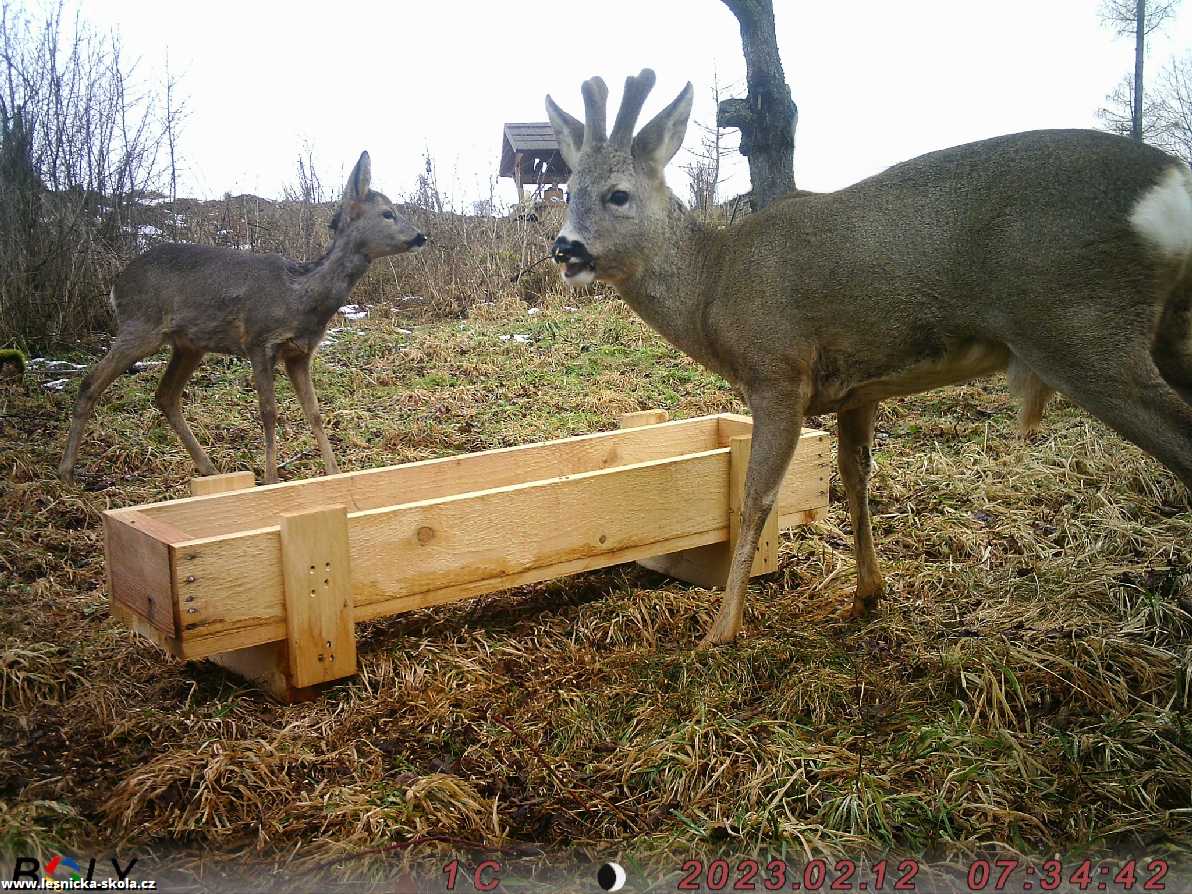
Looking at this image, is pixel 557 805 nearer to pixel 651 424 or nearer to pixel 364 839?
pixel 364 839

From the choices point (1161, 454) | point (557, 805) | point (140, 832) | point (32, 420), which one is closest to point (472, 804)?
point (557, 805)

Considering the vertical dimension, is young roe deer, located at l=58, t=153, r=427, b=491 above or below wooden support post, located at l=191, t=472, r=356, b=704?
above

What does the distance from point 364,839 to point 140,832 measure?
1.91 ft

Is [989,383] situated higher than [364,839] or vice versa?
[989,383]

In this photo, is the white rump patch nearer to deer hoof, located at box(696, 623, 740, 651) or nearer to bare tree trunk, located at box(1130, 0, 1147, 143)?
deer hoof, located at box(696, 623, 740, 651)

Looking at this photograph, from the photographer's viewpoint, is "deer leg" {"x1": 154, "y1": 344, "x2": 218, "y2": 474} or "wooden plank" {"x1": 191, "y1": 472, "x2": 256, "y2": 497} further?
"deer leg" {"x1": 154, "y1": 344, "x2": 218, "y2": 474}

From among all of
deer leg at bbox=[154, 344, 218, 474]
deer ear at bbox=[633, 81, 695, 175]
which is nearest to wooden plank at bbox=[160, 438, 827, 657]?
deer ear at bbox=[633, 81, 695, 175]

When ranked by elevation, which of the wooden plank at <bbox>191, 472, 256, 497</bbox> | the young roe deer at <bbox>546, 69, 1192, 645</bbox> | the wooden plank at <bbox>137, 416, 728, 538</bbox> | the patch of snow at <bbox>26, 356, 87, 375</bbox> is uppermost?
the young roe deer at <bbox>546, 69, 1192, 645</bbox>

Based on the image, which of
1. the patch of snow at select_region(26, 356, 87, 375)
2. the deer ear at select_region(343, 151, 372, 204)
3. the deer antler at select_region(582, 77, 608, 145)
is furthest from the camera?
the patch of snow at select_region(26, 356, 87, 375)

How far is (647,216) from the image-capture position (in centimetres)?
369

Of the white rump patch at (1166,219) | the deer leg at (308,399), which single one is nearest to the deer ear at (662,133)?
the white rump patch at (1166,219)

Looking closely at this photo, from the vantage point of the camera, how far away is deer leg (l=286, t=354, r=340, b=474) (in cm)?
566

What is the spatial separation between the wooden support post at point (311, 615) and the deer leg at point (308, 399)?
2.51 m

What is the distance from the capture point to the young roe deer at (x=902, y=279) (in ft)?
9.04
